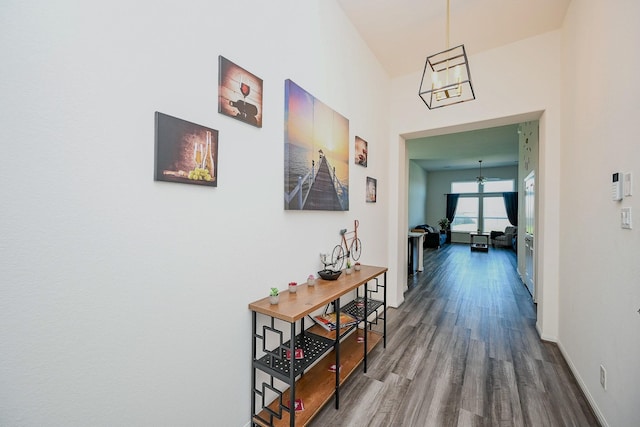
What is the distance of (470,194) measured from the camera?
1090 cm

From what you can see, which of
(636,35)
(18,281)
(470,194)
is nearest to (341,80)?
(636,35)

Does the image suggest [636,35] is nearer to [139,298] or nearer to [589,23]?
[589,23]

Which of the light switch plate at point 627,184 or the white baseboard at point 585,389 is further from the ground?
the light switch plate at point 627,184

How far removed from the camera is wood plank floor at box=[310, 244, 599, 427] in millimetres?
1741

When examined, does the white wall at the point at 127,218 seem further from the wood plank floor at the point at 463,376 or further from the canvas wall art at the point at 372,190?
the canvas wall art at the point at 372,190

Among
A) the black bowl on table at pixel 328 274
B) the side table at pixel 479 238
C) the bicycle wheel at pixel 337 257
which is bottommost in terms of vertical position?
the side table at pixel 479 238

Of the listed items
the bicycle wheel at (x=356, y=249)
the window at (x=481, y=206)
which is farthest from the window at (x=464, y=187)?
the bicycle wheel at (x=356, y=249)

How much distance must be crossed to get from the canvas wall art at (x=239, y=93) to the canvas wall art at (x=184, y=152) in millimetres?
197

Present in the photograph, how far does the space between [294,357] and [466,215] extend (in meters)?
11.8

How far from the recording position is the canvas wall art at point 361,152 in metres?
2.82

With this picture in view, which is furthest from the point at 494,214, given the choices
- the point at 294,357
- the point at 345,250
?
the point at 294,357

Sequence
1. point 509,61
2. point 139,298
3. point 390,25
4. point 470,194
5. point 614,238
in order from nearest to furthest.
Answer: point 139,298, point 614,238, point 390,25, point 509,61, point 470,194

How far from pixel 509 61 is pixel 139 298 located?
409 centimetres

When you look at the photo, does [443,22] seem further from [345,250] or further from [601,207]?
[345,250]
